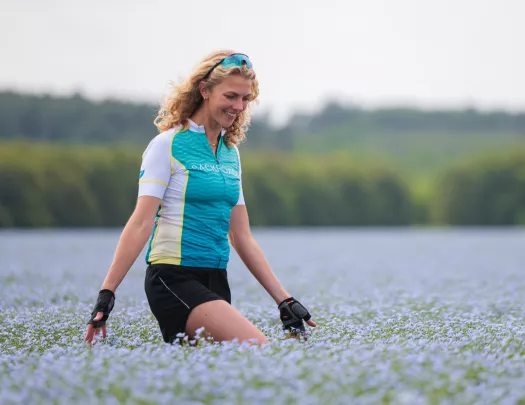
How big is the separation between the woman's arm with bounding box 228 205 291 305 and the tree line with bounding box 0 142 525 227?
5302 cm

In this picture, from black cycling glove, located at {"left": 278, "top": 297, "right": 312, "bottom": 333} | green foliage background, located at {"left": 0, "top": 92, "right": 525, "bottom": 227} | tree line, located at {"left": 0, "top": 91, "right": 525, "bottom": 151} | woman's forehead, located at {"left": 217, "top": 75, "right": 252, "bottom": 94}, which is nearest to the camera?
woman's forehead, located at {"left": 217, "top": 75, "right": 252, "bottom": 94}

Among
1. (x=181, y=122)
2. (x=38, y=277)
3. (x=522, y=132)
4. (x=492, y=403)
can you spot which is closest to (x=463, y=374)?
(x=492, y=403)

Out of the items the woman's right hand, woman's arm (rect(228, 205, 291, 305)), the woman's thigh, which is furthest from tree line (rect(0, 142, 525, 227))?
the woman's thigh

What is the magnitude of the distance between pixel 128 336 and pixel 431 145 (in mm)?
165573

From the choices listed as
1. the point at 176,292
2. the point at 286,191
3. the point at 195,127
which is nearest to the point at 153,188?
the point at 195,127

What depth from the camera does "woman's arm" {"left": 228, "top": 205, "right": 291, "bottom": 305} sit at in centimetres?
708

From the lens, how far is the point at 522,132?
160 metres

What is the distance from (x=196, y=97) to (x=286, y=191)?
80696 millimetres

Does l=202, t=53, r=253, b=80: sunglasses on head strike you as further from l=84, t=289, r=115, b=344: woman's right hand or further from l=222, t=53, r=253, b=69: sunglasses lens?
l=84, t=289, r=115, b=344: woman's right hand

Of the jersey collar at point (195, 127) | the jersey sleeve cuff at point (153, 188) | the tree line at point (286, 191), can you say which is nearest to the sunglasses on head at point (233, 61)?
the jersey collar at point (195, 127)

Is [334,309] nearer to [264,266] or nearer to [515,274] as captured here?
[264,266]

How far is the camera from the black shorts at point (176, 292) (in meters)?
6.43

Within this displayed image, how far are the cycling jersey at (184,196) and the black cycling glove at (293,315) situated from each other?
0.69 metres

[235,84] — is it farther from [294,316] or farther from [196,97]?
[294,316]
